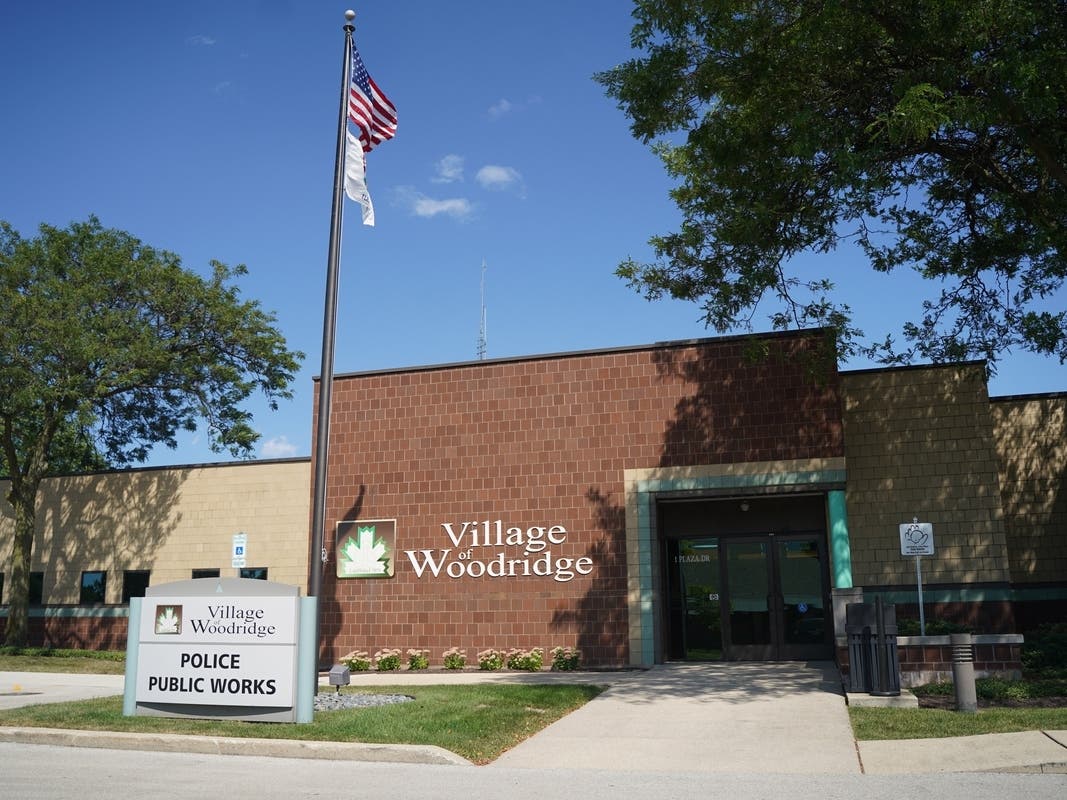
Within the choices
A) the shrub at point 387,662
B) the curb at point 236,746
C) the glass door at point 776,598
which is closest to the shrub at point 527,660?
the shrub at point 387,662

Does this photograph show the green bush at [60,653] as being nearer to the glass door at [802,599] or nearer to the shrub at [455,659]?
the shrub at [455,659]

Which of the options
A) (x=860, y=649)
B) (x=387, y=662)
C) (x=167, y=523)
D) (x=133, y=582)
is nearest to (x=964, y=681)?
(x=860, y=649)

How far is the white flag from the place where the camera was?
1550cm

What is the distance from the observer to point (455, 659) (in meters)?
19.5

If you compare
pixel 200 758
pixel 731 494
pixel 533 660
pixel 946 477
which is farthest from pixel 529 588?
pixel 200 758

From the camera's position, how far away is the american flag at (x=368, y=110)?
51.8 ft

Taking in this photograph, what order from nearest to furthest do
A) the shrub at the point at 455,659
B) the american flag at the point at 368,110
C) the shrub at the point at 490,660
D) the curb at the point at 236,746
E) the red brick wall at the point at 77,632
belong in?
the curb at the point at 236,746 < the american flag at the point at 368,110 < the shrub at the point at 490,660 < the shrub at the point at 455,659 < the red brick wall at the point at 77,632

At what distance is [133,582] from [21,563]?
3.09 meters

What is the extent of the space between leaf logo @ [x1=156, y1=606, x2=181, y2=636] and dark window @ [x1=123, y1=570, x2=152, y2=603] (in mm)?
15546

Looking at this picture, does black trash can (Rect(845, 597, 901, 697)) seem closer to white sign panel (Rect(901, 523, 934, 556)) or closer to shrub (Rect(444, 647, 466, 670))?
white sign panel (Rect(901, 523, 934, 556))

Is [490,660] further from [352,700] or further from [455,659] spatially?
[352,700]

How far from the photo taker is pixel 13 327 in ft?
84.9

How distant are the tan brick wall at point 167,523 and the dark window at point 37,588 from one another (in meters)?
0.19

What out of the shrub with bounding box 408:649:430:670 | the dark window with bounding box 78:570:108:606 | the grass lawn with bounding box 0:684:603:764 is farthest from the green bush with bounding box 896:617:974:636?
the dark window with bounding box 78:570:108:606
